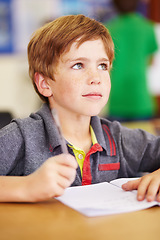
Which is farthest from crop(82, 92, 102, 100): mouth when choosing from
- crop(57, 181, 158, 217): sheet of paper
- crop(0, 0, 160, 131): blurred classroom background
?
crop(0, 0, 160, 131): blurred classroom background

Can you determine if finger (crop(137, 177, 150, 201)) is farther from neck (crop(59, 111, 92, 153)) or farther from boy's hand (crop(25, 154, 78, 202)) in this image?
neck (crop(59, 111, 92, 153))

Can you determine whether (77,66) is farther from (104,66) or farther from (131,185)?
(131,185)

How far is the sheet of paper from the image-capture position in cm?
70

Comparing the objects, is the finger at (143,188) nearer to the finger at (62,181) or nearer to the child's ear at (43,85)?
the finger at (62,181)

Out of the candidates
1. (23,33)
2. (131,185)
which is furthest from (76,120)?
(23,33)

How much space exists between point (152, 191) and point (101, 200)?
120 millimetres

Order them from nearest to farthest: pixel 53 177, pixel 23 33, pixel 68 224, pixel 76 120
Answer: pixel 68 224
pixel 53 177
pixel 76 120
pixel 23 33

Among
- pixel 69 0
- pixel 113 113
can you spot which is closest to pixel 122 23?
pixel 113 113

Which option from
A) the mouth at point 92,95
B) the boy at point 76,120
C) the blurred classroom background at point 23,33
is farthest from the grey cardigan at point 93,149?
the blurred classroom background at point 23,33

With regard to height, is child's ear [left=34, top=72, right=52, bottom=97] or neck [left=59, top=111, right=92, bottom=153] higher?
child's ear [left=34, top=72, right=52, bottom=97]

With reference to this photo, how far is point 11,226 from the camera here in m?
0.63

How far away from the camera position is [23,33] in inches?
188

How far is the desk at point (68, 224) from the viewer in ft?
1.92

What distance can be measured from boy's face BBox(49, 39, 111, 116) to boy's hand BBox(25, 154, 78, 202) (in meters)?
0.31
